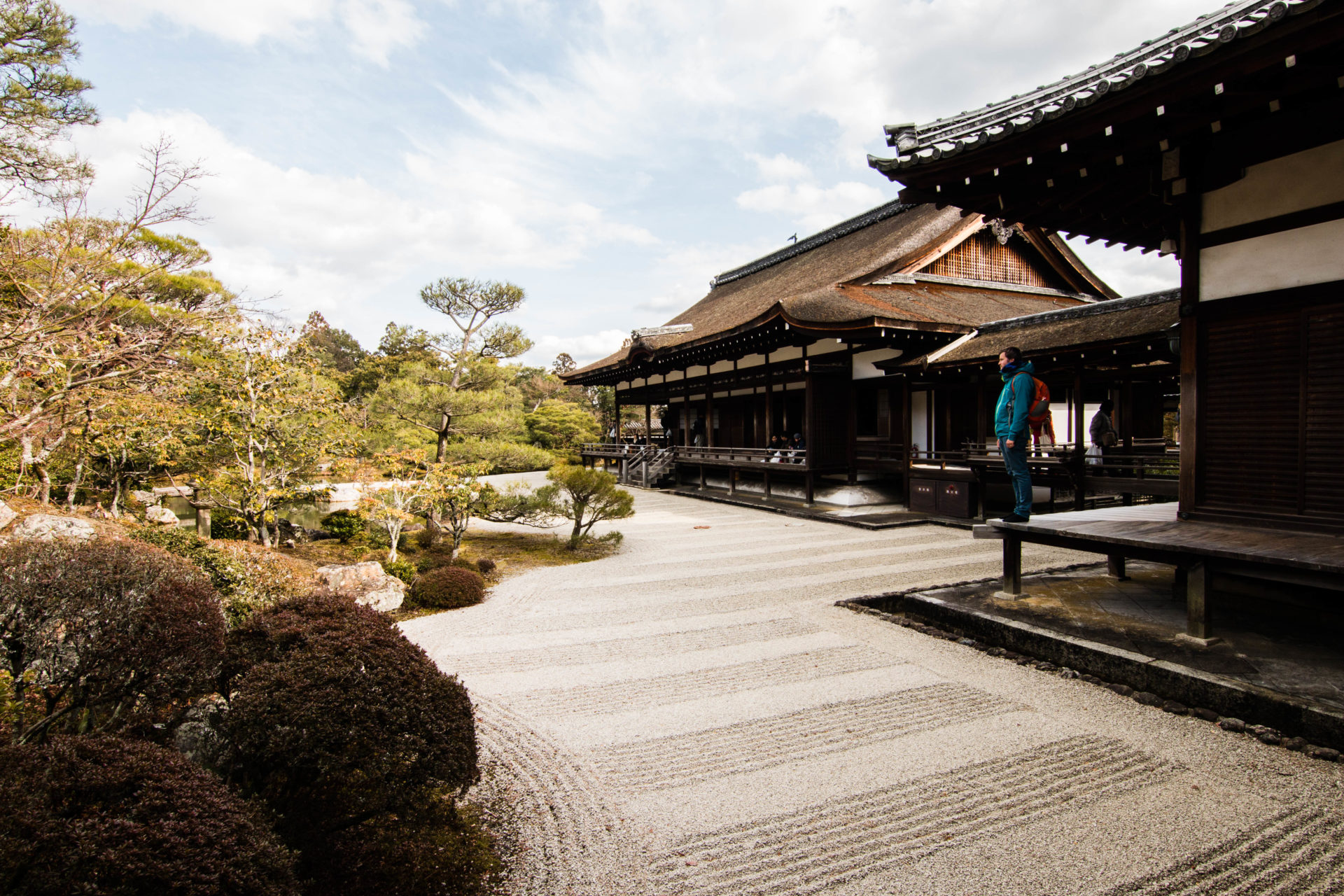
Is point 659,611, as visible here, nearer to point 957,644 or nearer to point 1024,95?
point 957,644

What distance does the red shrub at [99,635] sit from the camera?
92.8 inches

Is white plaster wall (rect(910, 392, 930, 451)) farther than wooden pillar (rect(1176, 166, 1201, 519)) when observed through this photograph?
Yes

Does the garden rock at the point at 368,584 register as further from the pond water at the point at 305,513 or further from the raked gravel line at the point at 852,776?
the pond water at the point at 305,513

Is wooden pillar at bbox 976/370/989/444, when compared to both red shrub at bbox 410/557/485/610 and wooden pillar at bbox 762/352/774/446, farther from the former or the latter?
red shrub at bbox 410/557/485/610

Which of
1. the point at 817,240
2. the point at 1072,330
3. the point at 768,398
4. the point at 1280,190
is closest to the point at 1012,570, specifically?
the point at 1280,190

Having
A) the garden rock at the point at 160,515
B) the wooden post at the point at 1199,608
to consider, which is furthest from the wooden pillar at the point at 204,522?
the wooden post at the point at 1199,608

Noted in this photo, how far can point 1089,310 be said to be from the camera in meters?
10.3

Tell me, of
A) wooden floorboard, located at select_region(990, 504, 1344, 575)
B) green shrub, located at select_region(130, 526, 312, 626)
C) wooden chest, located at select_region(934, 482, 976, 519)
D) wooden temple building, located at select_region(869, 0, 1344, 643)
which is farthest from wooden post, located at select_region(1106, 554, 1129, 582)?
green shrub, located at select_region(130, 526, 312, 626)

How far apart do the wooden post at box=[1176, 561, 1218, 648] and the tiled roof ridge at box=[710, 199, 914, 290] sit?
13491 mm

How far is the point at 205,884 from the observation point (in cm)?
176

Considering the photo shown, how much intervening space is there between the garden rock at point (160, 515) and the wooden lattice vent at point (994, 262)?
16495mm

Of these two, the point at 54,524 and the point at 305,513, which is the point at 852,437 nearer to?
the point at 305,513

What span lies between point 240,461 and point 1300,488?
1085 centimetres

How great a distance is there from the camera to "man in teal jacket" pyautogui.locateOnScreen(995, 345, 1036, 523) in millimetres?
5801
